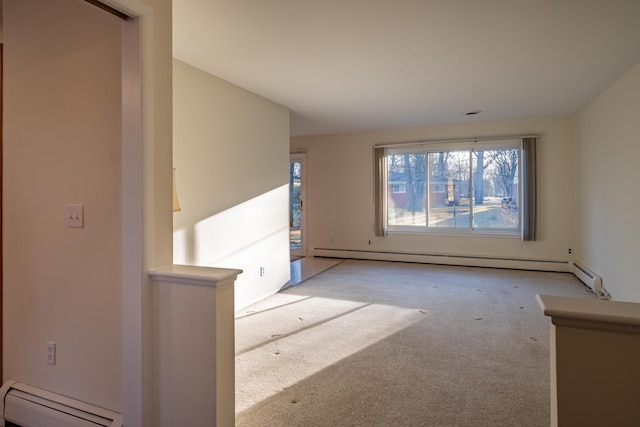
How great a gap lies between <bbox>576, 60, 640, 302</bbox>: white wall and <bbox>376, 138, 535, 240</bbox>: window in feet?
2.59

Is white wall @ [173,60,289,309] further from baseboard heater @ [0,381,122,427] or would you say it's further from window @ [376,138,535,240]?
window @ [376,138,535,240]

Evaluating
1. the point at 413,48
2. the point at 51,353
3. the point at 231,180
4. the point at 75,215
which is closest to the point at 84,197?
the point at 75,215

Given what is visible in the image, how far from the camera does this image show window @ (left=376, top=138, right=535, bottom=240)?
5.89 meters

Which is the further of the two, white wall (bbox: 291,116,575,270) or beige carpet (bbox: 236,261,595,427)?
white wall (bbox: 291,116,575,270)

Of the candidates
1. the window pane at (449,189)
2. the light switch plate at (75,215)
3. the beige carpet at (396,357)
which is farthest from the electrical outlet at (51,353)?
the window pane at (449,189)

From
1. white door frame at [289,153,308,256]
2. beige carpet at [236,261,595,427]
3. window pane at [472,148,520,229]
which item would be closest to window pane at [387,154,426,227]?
window pane at [472,148,520,229]

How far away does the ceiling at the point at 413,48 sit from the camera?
2365 millimetres

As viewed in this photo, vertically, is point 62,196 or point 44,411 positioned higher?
point 62,196

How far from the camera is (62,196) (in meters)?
1.88

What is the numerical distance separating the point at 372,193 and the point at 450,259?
1.79 metres

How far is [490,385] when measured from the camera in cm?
226

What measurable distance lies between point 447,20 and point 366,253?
4.81 metres

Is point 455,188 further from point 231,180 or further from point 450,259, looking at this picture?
point 231,180

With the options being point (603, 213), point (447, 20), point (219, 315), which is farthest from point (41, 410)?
point (603, 213)
